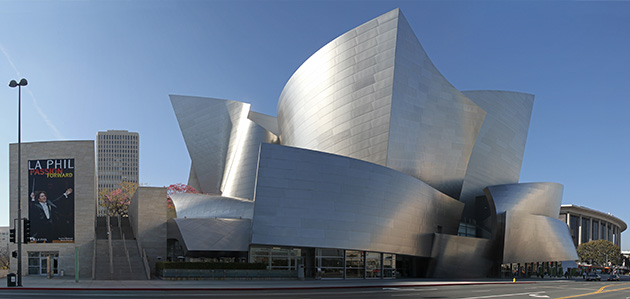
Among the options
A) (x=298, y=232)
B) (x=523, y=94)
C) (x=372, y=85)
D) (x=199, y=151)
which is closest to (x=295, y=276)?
(x=298, y=232)

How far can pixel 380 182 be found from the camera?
3672 cm

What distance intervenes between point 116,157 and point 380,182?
167698mm

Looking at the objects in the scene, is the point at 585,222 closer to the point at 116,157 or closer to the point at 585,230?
the point at 585,230

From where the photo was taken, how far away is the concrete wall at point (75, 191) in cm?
3788

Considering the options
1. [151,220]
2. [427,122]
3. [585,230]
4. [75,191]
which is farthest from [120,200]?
[585,230]

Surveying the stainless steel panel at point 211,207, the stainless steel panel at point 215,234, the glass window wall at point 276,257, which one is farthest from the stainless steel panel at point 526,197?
the stainless steel panel at point 215,234

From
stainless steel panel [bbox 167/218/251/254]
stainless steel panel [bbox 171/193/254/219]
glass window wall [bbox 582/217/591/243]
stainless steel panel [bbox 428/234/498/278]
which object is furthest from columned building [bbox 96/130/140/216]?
stainless steel panel [bbox 428/234/498/278]

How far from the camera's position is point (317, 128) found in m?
45.6

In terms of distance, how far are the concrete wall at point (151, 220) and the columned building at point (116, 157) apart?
150 metres

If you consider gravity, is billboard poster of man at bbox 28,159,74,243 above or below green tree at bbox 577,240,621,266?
above

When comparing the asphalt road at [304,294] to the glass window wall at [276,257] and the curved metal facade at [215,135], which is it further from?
the curved metal facade at [215,135]

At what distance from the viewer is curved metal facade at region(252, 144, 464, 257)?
33.8 m

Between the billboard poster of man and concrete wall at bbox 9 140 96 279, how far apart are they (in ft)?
1.01

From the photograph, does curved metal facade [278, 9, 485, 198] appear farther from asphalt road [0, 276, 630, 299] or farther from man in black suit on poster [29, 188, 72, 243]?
man in black suit on poster [29, 188, 72, 243]
